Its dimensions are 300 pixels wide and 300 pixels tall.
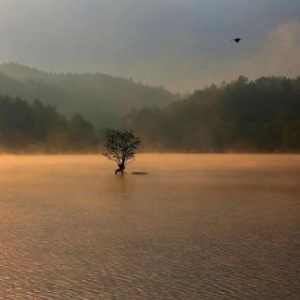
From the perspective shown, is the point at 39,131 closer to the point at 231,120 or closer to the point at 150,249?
the point at 231,120

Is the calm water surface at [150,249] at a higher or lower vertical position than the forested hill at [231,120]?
lower

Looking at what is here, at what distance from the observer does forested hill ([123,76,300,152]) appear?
7531 centimetres

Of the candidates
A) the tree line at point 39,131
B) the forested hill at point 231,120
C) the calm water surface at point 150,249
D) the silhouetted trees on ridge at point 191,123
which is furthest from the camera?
the tree line at point 39,131

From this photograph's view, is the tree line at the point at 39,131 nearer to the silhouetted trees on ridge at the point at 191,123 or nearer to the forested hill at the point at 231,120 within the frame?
the silhouetted trees on ridge at the point at 191,123

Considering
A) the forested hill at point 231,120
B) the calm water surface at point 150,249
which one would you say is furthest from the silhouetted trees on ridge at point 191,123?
the calm water surface at point 150,249

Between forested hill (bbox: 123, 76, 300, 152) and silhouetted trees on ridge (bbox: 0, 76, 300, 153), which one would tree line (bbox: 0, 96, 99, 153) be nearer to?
silhouetted trees on ridge (bbox: 0, 76, 300, 153)

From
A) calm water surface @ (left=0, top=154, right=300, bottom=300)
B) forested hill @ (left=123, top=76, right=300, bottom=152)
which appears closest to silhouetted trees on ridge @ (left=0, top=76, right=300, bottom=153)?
forested hill @ (left=123, top=76, right=300, bottom=152)

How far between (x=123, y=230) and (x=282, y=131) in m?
65.0

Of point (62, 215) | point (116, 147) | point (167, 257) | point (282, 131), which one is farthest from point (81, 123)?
point (167, 257)

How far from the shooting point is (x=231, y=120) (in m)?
81.2

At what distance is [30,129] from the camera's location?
290 ft

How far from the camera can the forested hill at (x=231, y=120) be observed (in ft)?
247

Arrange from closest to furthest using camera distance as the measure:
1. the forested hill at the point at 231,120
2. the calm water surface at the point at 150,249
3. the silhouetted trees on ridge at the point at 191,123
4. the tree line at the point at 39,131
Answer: the calm water surface at the point at 150,249 < the forested hill at the point at 231,120 < the silhouetted trees on ridge at the point at 191,123 < the tree line at the point at 39,131

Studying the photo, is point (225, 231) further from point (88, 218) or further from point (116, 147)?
point (116, 147)
